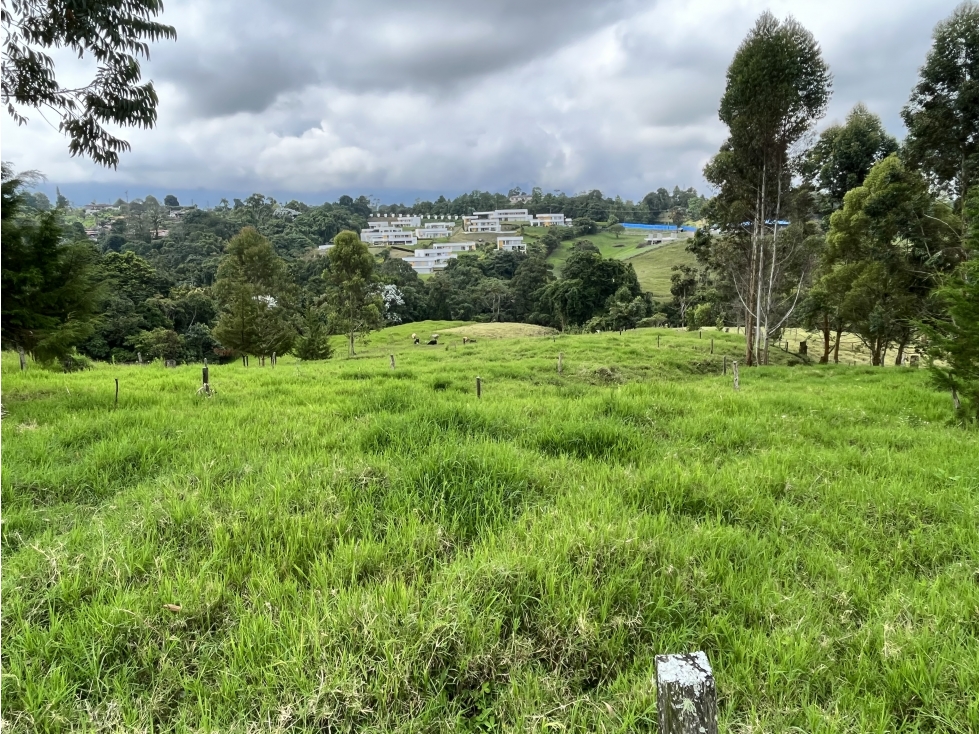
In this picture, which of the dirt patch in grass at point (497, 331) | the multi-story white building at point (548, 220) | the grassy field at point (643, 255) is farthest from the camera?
the multi-story white building at point (548, 220)

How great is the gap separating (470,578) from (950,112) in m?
23.6

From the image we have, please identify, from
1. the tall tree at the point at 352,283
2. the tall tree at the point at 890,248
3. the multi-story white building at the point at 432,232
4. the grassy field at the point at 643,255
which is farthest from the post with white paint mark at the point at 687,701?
the multi-story white building at the point at 432,232

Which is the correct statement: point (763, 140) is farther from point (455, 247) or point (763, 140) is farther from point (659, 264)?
point (455, 247)

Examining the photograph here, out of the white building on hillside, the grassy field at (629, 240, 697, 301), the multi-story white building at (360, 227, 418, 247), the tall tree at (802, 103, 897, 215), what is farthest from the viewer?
the multi-story white building at (360, 227, 418, 247)

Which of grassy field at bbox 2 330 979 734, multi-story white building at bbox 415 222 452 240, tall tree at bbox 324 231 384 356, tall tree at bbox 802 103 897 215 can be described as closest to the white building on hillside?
multi-story white building at bbox 415 222 452 240

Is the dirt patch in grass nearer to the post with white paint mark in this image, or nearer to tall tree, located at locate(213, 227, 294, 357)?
tall tree, located at locate(213, 227, 294, 357)

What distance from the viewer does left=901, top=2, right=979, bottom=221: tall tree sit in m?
16.2

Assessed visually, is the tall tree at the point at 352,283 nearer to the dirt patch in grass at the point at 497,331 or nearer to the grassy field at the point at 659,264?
the dirt patch in grass at the point at 497,331

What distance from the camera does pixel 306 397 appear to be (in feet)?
28.2

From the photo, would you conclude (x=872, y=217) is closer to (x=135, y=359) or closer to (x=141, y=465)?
(x=141, y=465)

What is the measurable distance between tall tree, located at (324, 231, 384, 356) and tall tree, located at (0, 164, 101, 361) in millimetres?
28279

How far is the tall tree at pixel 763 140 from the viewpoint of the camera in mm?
19312

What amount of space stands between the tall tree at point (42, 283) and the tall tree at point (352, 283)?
2828 cm

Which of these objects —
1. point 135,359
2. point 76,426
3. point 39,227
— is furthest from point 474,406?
point 135,359
